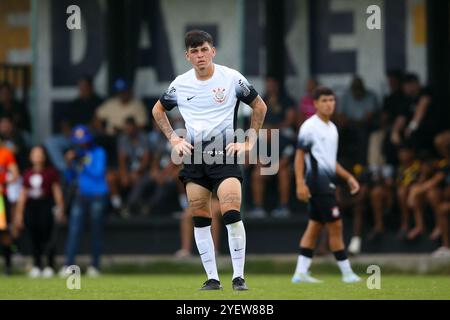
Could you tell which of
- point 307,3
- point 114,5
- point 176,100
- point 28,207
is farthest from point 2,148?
point 176,100

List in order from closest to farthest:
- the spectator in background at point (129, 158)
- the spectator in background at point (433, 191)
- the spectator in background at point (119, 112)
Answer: the spectator in background at point (433, 191)
the spectator in background at point (129, 158)
the spectator in background at point (119, 112)

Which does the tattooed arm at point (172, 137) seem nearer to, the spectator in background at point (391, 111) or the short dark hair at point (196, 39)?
the short dark hair at point (196, 39)

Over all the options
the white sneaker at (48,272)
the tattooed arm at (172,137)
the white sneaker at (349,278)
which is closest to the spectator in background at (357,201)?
the white sneaker at (48,272)

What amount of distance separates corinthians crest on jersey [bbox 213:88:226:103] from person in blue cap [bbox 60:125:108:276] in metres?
8.68

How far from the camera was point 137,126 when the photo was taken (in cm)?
2312

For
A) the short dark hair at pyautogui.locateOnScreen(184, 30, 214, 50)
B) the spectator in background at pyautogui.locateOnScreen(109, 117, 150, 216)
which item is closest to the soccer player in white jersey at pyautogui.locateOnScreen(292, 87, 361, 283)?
the short dark hair at pyautogui.locateOnScreen(184, 30, 214, 50)

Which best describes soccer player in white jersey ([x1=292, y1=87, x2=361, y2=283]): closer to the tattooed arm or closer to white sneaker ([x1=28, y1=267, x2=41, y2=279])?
the tattooed arm

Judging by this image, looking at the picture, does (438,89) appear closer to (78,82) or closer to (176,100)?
(78,82)

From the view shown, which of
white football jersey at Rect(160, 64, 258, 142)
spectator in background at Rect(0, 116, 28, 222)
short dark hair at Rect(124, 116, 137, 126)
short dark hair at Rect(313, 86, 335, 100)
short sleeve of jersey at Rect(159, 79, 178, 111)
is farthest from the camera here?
short dark hair at Rect(124, 116, 137, 126)

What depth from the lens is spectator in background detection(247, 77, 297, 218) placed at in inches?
856

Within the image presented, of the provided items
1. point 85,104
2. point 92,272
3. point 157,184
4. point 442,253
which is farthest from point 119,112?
point 442,253

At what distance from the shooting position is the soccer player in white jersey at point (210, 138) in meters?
12.6

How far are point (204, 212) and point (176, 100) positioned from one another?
3.68 ft

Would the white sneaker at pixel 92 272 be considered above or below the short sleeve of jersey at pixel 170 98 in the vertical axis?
below
